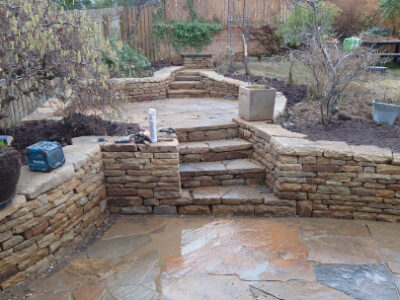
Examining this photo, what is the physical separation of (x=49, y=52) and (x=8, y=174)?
5.53ft

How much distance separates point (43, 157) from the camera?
3301 millimetres

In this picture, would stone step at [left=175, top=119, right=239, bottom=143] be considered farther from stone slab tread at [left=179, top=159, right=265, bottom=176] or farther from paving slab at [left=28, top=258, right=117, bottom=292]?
paving slab at [left=28, top=258, right=117, bottom=292]

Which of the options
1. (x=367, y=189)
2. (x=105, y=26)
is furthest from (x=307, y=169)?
(x=105, y=26)

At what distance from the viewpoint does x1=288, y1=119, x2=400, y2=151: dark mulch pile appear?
4.42 m

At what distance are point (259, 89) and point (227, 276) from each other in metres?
2.96

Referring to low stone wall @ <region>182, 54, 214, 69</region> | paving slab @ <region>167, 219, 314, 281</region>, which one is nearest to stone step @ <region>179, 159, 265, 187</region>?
paving slab @ <region>167, 219, 314, 281</region>

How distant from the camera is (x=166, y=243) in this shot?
368cm

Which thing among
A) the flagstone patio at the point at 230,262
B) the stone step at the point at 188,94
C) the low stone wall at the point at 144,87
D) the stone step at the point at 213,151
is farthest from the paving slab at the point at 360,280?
the stone step at the point at 188,94

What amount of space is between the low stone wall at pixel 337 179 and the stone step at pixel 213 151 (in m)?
0.76

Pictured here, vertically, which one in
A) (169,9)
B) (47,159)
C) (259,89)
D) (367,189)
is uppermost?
(169,9)

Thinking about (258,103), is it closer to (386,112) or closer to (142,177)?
(386,112)

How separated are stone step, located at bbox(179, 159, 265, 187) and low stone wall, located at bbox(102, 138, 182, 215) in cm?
38

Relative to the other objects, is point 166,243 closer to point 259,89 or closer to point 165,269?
point 165,269

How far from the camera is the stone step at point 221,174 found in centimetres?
463
